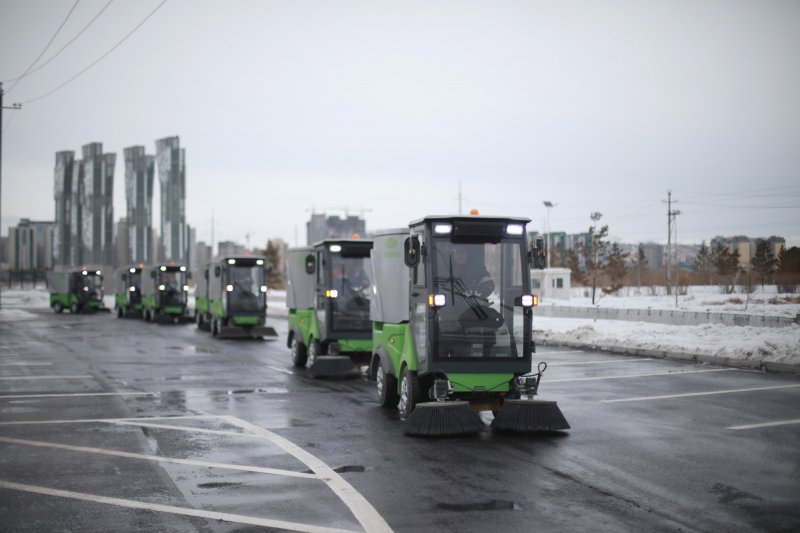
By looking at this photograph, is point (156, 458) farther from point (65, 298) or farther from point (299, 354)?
point (65, 298)

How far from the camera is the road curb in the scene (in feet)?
59.9

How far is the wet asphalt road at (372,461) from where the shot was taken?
7137 millimetres

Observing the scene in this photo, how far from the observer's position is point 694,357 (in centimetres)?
2075

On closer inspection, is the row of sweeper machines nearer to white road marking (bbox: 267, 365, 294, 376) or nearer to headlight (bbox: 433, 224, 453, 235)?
headlight (bbox: 433, 224, 453, 235)

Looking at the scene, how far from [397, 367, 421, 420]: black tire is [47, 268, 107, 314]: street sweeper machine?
2056 inches

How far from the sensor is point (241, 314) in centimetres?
3253

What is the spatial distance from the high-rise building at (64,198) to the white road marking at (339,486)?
530 ft

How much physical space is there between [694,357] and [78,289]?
49.9 m

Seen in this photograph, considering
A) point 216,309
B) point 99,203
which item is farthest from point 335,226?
point 216,309

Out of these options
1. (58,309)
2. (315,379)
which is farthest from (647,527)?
(58,309)

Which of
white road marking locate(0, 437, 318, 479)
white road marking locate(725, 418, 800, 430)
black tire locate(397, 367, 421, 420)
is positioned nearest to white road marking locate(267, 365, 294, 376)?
black tire locate(397, 367, 421, 420)

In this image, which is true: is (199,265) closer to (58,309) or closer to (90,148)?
(58,309)

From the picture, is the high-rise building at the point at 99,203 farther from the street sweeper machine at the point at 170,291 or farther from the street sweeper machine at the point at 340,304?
the street sweeper machine at the point at 340,304

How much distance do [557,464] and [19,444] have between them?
6.83m
